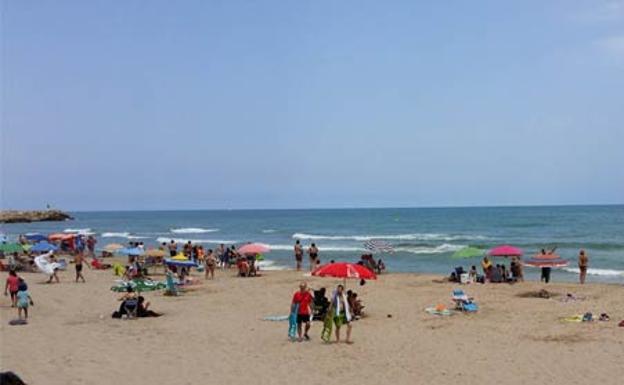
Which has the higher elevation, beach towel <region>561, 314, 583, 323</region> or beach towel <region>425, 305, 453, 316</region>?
beach towel <region>561, 314, 583, 323</region>

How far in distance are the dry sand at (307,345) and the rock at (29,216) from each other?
10083 cm

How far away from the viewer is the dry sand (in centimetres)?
1042

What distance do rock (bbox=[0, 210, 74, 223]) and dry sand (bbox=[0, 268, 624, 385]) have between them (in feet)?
331

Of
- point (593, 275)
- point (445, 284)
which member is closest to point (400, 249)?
point (593, 275)

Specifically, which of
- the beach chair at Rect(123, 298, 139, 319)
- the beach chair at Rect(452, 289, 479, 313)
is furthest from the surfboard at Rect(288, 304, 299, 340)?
the beach chair at Rect(452, 289, 479, 313)

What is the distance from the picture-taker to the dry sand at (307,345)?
10.4 metres

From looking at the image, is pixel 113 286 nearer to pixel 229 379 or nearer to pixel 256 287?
pixel 256 287

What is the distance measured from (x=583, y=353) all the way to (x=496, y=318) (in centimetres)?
400

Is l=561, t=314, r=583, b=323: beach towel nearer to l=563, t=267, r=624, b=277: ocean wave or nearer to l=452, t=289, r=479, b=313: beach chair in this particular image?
l=452, t=289, r=479, b=313: beach chair

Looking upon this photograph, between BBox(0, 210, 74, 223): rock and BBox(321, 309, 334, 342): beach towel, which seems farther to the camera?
BBox(0, 210, 74, 223): rock

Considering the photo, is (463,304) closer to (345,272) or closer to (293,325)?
(345,272)

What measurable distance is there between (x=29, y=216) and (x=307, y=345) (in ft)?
374

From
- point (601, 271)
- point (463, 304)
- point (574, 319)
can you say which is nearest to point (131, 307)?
point (463, 304)

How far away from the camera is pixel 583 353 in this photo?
468 inches
